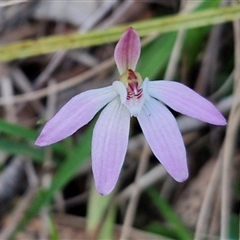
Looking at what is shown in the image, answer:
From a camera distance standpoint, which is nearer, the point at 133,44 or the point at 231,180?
the point at 133,44

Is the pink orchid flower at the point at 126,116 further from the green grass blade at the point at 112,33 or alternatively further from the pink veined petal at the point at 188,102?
the green grass blade at the point at 112,33

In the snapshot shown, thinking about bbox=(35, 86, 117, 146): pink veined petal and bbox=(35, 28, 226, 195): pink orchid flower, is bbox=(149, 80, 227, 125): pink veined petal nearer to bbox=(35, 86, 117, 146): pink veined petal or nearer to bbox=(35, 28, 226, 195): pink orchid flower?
bbox=(35, 28, 226, 195): pink orchid flower

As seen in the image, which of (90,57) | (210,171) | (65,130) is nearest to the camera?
(65,130)

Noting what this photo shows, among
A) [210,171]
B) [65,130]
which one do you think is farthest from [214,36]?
[65,130]

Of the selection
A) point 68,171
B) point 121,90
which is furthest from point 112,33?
point 68,171

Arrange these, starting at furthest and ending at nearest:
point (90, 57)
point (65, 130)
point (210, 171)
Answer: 1. point (90, 57)
2. point (210, 171)
3. point (65, 130)

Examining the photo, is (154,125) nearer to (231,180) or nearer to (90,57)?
(231,180)

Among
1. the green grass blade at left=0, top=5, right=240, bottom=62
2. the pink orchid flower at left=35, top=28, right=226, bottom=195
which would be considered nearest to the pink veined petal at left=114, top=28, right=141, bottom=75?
the pink orchid flower at left=35, top=28, right=226, bottom=195

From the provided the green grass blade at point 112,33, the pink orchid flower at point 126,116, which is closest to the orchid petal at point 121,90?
the pink orchid flower at point 126,116
